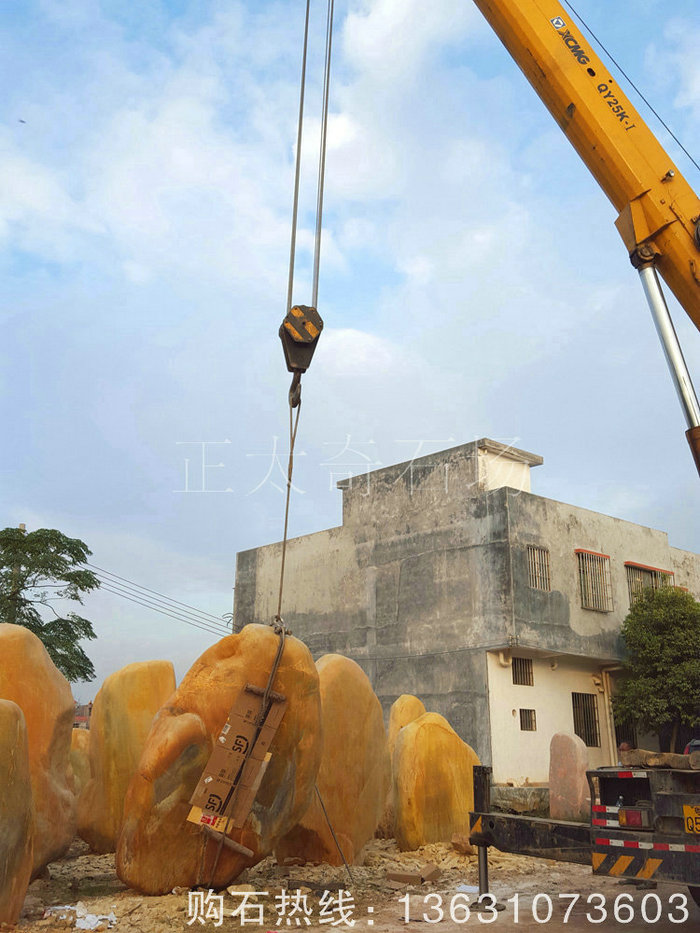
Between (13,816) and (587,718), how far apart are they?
1440 centimetres

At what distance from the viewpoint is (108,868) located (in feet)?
21.6

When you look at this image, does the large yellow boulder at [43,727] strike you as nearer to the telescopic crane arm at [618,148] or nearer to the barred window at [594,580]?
the telescopic crane arm at [618,148]

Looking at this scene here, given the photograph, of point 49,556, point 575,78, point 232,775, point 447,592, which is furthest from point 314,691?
point 49,556

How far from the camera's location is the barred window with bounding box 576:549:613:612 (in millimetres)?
16656

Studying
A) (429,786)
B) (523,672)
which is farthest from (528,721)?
(429,786)

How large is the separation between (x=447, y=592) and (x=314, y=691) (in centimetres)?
1083

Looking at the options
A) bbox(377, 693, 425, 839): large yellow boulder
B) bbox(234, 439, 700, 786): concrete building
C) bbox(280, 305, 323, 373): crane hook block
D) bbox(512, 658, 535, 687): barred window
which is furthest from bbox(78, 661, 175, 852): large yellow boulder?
bbox(512, 658, 535, 687): barred window

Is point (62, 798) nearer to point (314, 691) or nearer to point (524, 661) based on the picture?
point (314, 691)

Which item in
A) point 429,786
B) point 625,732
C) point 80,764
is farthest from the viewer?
point 625,732

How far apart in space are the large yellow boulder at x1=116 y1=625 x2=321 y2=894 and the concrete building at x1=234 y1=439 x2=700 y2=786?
9920 millimetres

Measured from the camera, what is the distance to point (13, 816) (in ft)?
14.7

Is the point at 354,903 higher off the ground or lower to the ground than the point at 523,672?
lower

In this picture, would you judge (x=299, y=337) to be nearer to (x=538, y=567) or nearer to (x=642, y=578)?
(x=538, y=567)

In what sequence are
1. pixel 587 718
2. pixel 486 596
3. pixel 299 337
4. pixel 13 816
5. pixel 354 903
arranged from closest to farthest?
pixel 13 816 < pixel 299 337 < pixel 354 903 < pixel 486 596 < pixel 587 718
